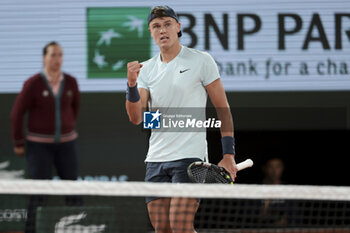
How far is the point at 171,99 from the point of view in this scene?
4211 millimetres

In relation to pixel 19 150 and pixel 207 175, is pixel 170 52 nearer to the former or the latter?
pixel 207 175

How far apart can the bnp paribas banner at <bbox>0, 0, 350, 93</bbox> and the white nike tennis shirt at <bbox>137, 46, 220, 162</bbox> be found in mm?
3030

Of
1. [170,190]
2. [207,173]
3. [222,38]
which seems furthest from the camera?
[222,38]

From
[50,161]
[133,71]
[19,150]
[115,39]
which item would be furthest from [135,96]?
[115,39]

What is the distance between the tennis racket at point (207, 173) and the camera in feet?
13.1

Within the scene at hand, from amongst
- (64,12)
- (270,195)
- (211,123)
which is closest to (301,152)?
(211,123)

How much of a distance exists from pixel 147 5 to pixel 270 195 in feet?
13.6

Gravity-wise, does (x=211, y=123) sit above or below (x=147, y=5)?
below

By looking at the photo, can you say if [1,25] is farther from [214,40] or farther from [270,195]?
[270,195]

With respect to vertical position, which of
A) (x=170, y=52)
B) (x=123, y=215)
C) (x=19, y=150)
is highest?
(x=170, y=52)

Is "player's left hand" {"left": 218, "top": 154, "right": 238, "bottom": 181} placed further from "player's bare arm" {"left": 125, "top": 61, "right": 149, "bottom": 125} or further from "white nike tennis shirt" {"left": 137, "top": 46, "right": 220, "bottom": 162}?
"player's bare arm" {"left": 125, "top": 61, "right": 149, "bottom": 125}

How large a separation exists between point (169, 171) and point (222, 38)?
3480mm

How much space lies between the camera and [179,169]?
4.09 m

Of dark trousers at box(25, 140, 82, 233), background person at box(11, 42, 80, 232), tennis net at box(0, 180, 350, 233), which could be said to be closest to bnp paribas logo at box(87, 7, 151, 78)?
background person at box(11, 42, 80, 232)
